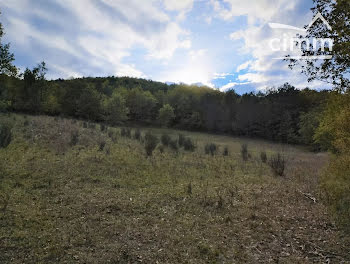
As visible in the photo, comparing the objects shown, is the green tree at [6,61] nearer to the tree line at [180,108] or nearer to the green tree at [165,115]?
the tree line at [180,108]

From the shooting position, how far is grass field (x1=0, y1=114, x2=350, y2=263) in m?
4.68

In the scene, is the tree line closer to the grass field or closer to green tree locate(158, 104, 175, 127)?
green tree locate(158, 104, 175, 127)

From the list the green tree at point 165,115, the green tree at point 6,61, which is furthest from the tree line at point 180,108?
the green tree at point 6,61

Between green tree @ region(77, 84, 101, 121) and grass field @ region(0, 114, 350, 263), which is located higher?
green tree @ region(77, 84, 101, 121)

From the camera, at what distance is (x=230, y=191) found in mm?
8766

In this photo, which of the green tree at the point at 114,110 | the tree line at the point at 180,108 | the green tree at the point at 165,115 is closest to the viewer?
the tree line at the point at 180,108

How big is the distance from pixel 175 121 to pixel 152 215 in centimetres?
5533

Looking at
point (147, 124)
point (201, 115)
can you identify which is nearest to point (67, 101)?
Answer: point (147, 124)

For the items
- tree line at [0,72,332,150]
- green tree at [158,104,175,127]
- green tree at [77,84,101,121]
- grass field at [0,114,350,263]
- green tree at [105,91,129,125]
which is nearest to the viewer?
grass field at [0,114,350,263]

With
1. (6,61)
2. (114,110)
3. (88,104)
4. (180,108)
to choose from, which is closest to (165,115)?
(180,108)

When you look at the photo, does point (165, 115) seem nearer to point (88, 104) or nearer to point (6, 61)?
point (88, 104)

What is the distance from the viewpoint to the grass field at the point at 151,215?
468 centimetres

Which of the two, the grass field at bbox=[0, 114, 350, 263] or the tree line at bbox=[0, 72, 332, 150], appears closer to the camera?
the grass field at bbox=[0, 114, 350, 263]

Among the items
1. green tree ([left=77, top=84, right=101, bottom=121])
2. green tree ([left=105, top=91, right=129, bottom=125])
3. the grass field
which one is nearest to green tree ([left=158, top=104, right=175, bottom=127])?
green tree ([left=105, top=91, right=129, bottom=125])
